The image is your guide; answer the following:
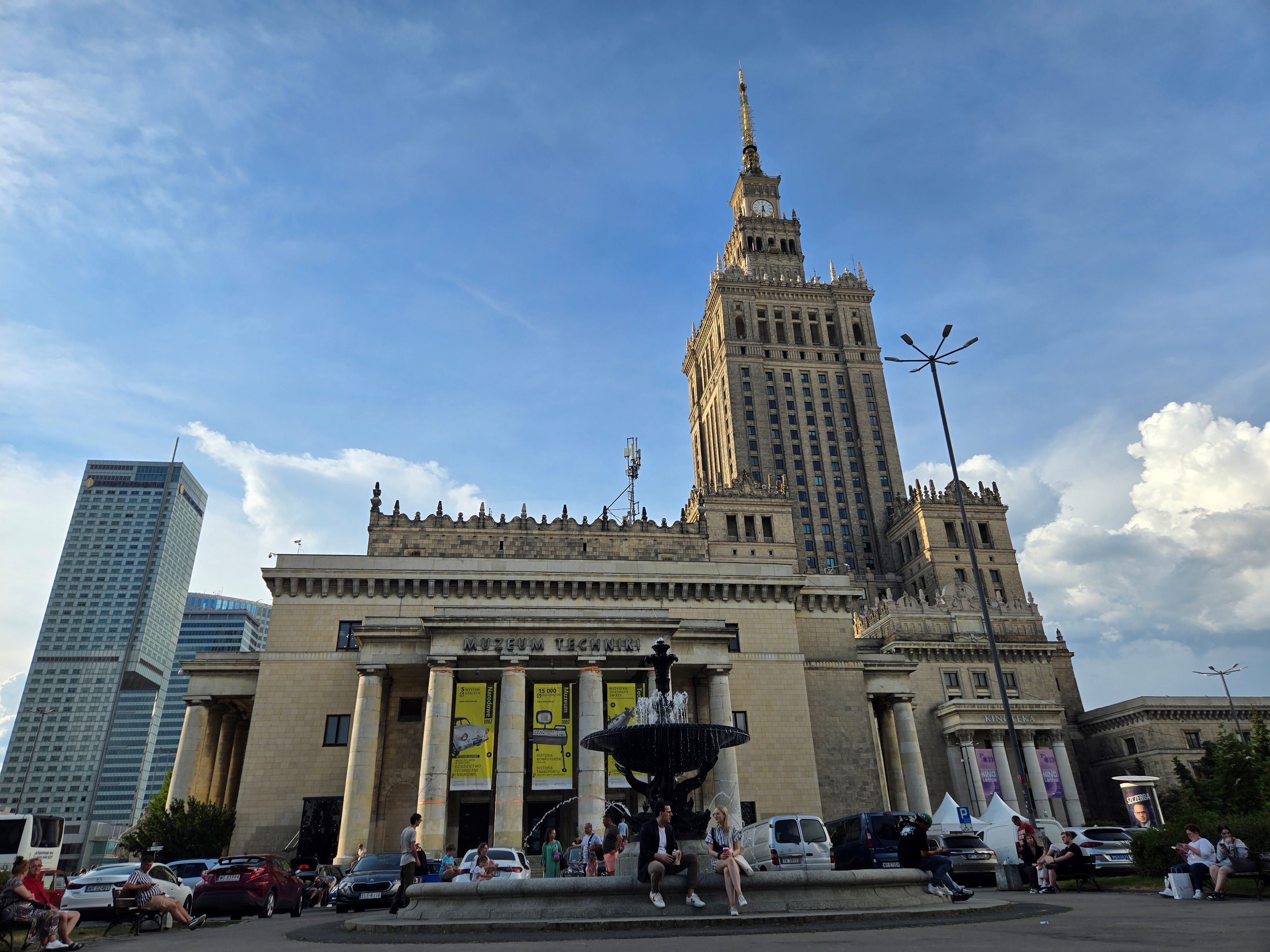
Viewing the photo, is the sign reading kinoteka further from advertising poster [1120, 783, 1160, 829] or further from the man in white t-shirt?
A: advertising poster [1120, 783, 1160, 829]

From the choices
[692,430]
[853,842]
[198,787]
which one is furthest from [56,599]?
[853,842]

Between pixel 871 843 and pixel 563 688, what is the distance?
19735mm

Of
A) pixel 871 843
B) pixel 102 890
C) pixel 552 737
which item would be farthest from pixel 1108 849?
pixel 102 890

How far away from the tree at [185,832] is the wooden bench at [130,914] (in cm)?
2119

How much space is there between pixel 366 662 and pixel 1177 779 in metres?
65.8

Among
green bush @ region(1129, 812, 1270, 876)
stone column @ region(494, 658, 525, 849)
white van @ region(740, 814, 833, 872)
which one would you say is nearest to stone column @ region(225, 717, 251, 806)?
stone column @ region(494, 658, 525, 849)

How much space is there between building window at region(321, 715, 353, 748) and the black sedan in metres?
19.0

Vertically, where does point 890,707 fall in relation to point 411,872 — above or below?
above

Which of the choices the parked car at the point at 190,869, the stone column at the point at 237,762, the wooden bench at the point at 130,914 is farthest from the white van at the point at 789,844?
the stone column at the point at 237,762

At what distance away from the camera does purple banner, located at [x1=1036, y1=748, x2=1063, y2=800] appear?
62.8 metres

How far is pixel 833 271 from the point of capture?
397 ft

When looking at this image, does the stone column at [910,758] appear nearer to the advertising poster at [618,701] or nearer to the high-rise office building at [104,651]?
the advertising poster at [618,701]

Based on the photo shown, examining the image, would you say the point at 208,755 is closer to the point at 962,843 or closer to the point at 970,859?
the point at 962,843

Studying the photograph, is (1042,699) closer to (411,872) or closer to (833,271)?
(411,872)
